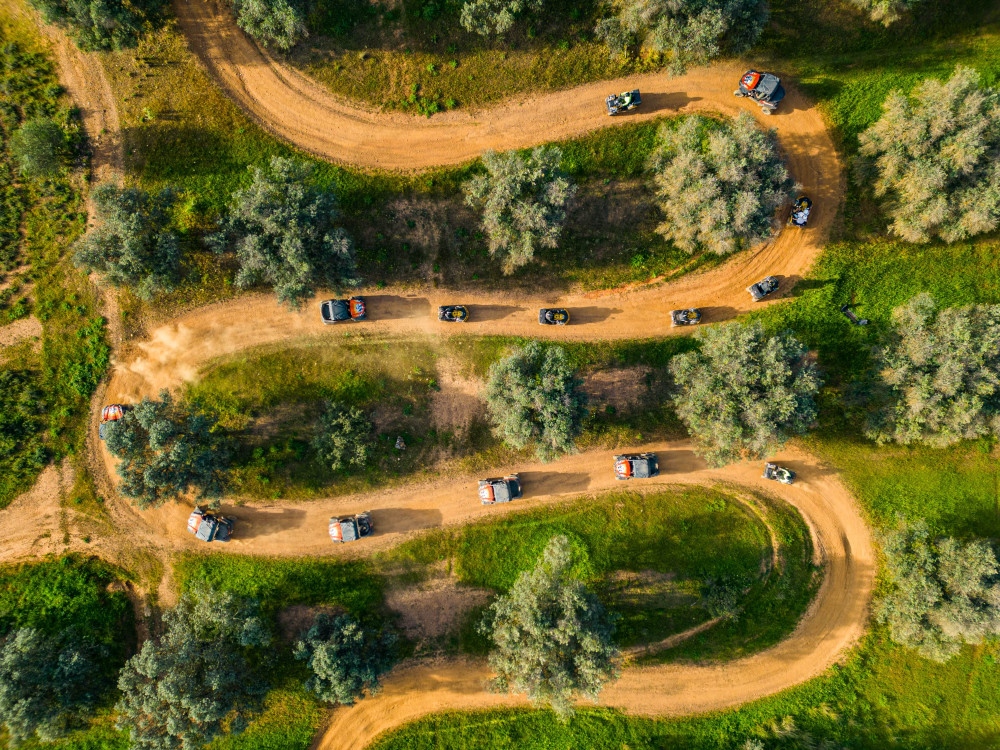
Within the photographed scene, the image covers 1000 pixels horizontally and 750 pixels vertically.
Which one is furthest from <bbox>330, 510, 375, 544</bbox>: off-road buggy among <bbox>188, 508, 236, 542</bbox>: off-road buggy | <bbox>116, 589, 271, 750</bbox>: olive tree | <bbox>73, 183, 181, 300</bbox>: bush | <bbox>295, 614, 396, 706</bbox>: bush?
<bbox>73, 183, 181, 300</bbox>: bush

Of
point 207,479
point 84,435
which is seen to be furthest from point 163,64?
point 207,479

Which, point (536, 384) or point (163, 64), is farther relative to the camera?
point (163, 64)

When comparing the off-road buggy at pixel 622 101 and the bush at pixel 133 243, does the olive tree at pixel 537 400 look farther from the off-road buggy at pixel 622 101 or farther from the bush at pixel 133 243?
the bush at pixel 133 243

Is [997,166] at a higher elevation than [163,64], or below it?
below

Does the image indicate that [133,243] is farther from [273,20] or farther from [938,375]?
[938,375]

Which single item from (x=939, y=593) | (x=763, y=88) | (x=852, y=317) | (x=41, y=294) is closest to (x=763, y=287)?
(x=852, y=317)

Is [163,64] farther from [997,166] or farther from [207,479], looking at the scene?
[997,166]
